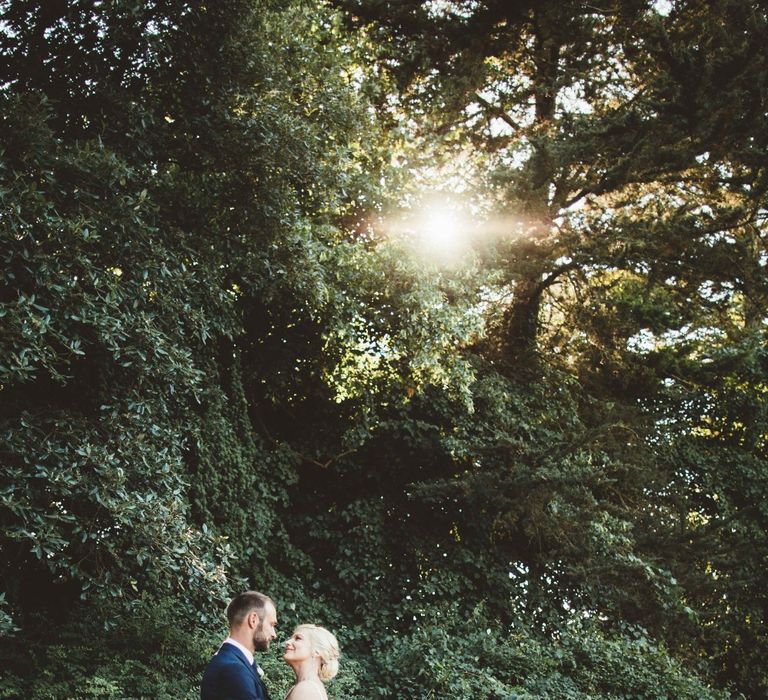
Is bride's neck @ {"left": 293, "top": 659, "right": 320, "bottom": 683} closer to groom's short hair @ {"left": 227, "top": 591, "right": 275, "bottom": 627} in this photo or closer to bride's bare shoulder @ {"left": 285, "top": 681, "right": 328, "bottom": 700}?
bride's bare shoulder @ {"left": 285, "top": 681, "right": 328, "bottom": 700}

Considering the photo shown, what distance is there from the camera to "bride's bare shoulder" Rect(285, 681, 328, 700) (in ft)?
13.4

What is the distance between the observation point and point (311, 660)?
168 inches

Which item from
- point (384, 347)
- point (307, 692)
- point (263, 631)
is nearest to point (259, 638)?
point (263, 631)

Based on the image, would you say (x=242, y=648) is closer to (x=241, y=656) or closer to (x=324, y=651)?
(x=241, y=656)

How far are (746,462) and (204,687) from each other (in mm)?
11912

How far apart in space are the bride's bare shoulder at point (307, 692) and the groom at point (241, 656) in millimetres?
190

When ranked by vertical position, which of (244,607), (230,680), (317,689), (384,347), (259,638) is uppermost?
(384,347)

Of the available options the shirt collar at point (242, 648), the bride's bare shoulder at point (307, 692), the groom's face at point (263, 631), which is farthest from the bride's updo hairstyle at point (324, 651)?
the shirt collar at point (242, 648)

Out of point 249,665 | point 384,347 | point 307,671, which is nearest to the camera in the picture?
point 249,665

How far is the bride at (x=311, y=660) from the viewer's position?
4.14m

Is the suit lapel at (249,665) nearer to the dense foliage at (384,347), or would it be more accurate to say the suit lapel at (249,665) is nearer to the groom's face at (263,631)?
the groom's face at (263,631)

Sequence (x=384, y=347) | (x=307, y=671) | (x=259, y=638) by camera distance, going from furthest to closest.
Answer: (x=384, y=347)
(x=307, y=671)
(x=259, y=638)

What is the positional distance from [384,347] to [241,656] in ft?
22.6

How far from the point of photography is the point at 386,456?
11602 millimetres
